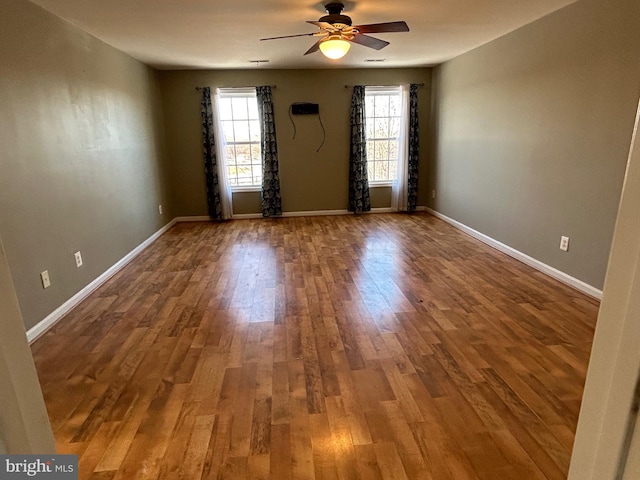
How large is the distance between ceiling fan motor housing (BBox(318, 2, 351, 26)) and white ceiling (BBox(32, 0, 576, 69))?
0.26 ft

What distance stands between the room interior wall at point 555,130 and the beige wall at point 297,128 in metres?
1.71

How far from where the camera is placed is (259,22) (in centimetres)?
333

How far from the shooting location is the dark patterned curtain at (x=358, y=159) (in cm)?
601

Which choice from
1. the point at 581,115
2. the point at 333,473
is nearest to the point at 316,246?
the point at 581,115

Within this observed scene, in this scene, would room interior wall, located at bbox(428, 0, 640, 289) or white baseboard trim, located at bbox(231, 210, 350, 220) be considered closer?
room interior wall, located at bbox(428, 0, 640, 289)

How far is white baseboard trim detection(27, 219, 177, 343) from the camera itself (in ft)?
8.49

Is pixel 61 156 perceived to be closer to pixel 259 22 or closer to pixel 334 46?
pixel 259 22

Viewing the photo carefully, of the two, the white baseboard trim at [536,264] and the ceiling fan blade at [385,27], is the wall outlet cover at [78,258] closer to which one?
the ceiling fan blade at [385,27]

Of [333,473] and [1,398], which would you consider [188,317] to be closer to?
[333,473]

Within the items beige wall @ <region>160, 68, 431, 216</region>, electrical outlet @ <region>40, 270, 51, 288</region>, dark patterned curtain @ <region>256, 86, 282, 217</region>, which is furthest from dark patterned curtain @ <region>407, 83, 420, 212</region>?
electrical outlet @ <region>40, 270, 51, 288</region>

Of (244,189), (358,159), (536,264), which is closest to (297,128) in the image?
(358,159)

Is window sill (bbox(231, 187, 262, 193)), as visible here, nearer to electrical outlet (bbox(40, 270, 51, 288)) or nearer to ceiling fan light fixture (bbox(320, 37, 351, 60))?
ceiling fan light fixture (bbox(320, 37, 351, 60))

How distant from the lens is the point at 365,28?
2.94 m

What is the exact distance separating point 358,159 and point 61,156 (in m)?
4.25
